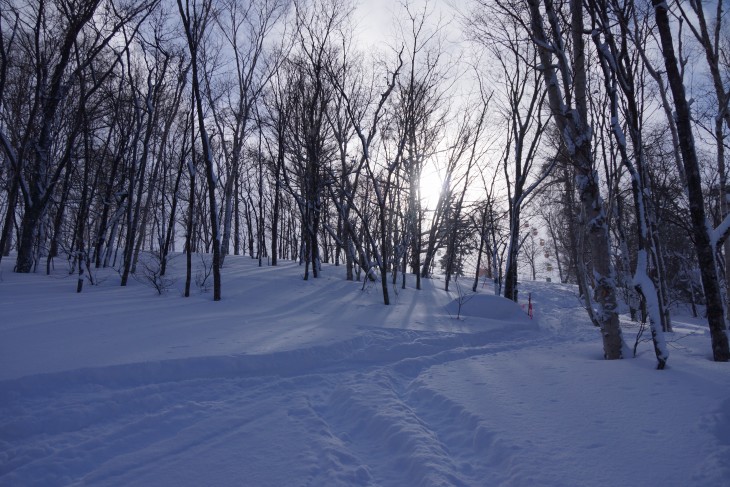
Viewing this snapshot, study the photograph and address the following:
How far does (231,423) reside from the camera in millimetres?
3270

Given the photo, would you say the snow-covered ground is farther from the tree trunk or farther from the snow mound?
the snow mound

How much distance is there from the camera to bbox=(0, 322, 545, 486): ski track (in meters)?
2.58

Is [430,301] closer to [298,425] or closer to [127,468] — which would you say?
[298,425]

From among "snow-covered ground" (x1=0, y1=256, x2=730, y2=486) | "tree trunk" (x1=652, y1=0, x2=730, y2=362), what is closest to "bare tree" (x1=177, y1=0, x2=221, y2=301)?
"snow-covered ground" (x1=0, y1=256, x2=730, y2=486)

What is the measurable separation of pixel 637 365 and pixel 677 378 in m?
0.70

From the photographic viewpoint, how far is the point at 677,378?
12.4ft

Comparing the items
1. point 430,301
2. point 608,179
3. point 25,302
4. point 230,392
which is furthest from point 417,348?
point 608,179

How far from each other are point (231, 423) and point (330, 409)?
950mm

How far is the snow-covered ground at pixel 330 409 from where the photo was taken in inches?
98.4

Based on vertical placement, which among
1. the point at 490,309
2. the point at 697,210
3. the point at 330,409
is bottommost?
the point at 330,409

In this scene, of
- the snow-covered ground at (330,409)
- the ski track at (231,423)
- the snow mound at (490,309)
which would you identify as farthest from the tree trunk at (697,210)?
the snow mound at (490,309)

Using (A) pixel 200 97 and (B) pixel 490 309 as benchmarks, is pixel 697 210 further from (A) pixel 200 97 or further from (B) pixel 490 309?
(A) pixel 200 97

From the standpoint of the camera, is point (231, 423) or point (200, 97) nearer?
point (231, 423)

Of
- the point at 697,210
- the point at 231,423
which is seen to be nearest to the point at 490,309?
the point at 697,210
